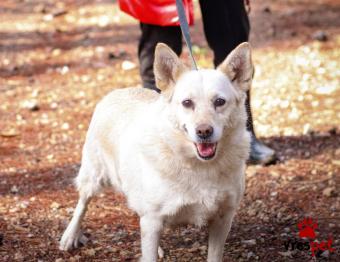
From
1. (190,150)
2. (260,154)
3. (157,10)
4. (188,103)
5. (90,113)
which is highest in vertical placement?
(188,103)

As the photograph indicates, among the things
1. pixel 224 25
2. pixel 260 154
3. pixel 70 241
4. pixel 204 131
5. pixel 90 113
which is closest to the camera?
pixel 204 131

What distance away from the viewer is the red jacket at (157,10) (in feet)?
16.4

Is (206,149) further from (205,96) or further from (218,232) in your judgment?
(218,232)

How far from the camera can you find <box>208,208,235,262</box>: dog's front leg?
3758 millimetres

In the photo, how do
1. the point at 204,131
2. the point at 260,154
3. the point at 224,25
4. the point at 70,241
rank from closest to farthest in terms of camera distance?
1. the point at 204,131
2. the point at 70,241
3. the point at 224,25
4. the point at 260,154

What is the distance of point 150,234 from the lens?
144 inches

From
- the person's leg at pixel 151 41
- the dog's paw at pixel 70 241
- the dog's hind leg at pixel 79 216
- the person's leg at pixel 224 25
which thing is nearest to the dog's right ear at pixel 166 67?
the dog's hind leg at pixel 79 216

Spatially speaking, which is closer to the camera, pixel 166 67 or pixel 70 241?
pixel 166 67

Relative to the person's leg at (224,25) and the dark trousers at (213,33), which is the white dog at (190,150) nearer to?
the dark trousers at (213,33)

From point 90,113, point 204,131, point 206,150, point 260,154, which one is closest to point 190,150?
Answer: point 206,150

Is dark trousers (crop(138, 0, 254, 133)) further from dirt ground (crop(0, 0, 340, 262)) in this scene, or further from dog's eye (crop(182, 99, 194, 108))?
dog's eye (crop(182, 99, 194, 108))

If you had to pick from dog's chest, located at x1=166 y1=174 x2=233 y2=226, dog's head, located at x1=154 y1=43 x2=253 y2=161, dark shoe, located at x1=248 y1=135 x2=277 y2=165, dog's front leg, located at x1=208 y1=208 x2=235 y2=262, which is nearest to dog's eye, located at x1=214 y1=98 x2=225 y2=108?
dog's head, located at x1=154 y1=43 x2=253 y2=161

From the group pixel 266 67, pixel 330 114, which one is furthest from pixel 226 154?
pixel 266 67

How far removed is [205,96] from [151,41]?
1.82 metres
